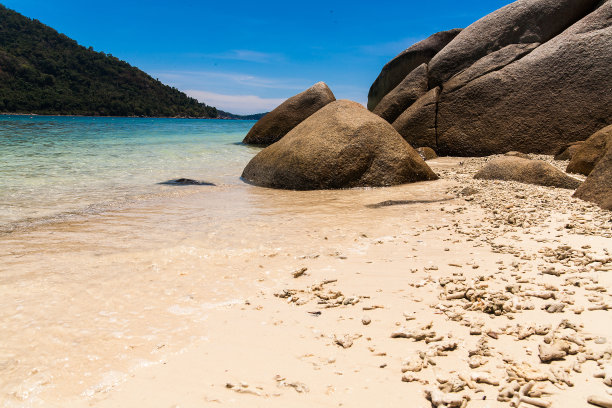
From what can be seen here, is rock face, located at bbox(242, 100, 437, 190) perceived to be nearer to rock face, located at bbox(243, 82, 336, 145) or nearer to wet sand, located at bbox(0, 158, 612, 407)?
wet sand, located at bbox(0, 158, 612, 407)

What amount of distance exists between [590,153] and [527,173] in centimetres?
140

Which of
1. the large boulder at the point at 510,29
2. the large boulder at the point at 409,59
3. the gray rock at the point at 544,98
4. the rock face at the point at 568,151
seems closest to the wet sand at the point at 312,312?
the rock face at the point at 568,151

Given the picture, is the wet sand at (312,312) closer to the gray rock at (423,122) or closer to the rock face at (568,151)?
the rock face at (568,151)

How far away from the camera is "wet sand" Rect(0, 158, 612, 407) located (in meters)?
1.82

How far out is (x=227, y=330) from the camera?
2402 millimetres

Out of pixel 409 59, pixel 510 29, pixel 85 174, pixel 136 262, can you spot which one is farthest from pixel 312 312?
pixel 409 59

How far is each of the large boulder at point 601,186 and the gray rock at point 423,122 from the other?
22.1ft

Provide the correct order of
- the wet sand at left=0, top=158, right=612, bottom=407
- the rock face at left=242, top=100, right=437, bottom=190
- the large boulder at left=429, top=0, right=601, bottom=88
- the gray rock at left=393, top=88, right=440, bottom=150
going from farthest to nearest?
1. the gray rock at left=393, top=88, right=440, bottom=150
2. the large boulder at left=429, top=0, right=601, bottom=88
3. the rock face at left=242, top=100, right=437, bottom=190
4. the wet sand at left=0, top=158, right=612, bottom=407

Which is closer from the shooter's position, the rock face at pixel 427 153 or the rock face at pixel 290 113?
the rock face at pixel 427 153

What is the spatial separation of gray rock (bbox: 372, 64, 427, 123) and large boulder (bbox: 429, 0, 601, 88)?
54 centimetres

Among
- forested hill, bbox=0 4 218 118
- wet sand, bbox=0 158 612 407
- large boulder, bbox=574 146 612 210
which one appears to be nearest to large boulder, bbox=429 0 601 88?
large boulder, bbox=574 146 612 210

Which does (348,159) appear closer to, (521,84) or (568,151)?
(568,151)

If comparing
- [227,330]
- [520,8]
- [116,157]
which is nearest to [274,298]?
[227,330]

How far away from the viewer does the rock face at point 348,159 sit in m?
7.41
